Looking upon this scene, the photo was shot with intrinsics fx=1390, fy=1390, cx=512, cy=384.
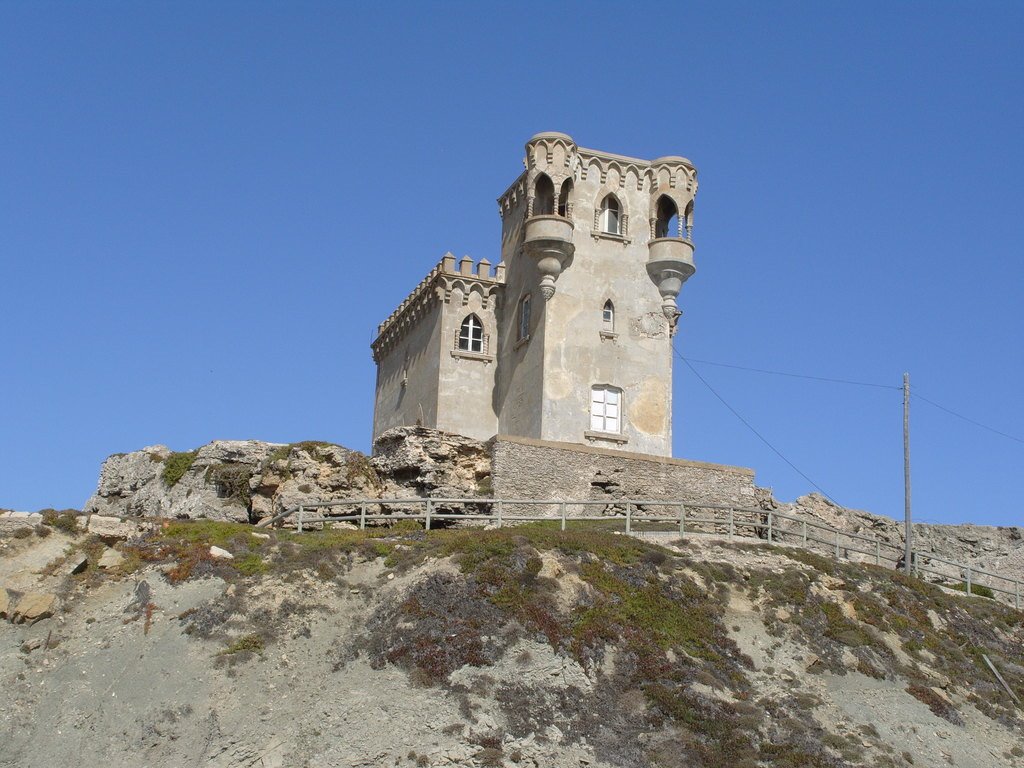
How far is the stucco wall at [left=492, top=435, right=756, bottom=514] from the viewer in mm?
43312

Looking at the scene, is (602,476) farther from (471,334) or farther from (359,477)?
(471,334)

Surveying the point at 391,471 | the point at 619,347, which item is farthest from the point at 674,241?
the point at 391,471

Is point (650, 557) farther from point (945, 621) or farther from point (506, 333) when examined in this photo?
point (506, 333)

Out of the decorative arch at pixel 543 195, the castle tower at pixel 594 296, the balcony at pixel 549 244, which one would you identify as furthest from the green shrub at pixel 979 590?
the decorative arch at pixel 543 195

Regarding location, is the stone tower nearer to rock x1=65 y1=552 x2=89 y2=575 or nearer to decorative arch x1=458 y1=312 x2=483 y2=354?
decorative arch x1=458 y1=312 x2=483 y2=354

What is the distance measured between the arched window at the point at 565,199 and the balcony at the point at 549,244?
1085mm

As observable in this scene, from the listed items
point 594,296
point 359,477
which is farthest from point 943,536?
point 359,477

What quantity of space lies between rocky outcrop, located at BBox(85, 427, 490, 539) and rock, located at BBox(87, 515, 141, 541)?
7486 millimetres

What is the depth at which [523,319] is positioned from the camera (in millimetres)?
49781

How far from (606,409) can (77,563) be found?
20.9 m

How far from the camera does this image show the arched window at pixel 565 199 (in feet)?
161

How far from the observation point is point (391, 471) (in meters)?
42.8

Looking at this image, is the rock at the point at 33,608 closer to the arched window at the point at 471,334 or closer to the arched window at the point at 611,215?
the arched window at the point at 471,334

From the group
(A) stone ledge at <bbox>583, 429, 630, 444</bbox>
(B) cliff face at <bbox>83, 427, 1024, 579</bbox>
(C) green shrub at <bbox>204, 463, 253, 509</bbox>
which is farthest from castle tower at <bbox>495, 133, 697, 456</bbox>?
(C) green shrub at <bbox>204, 463, 253, 509</bbox>
